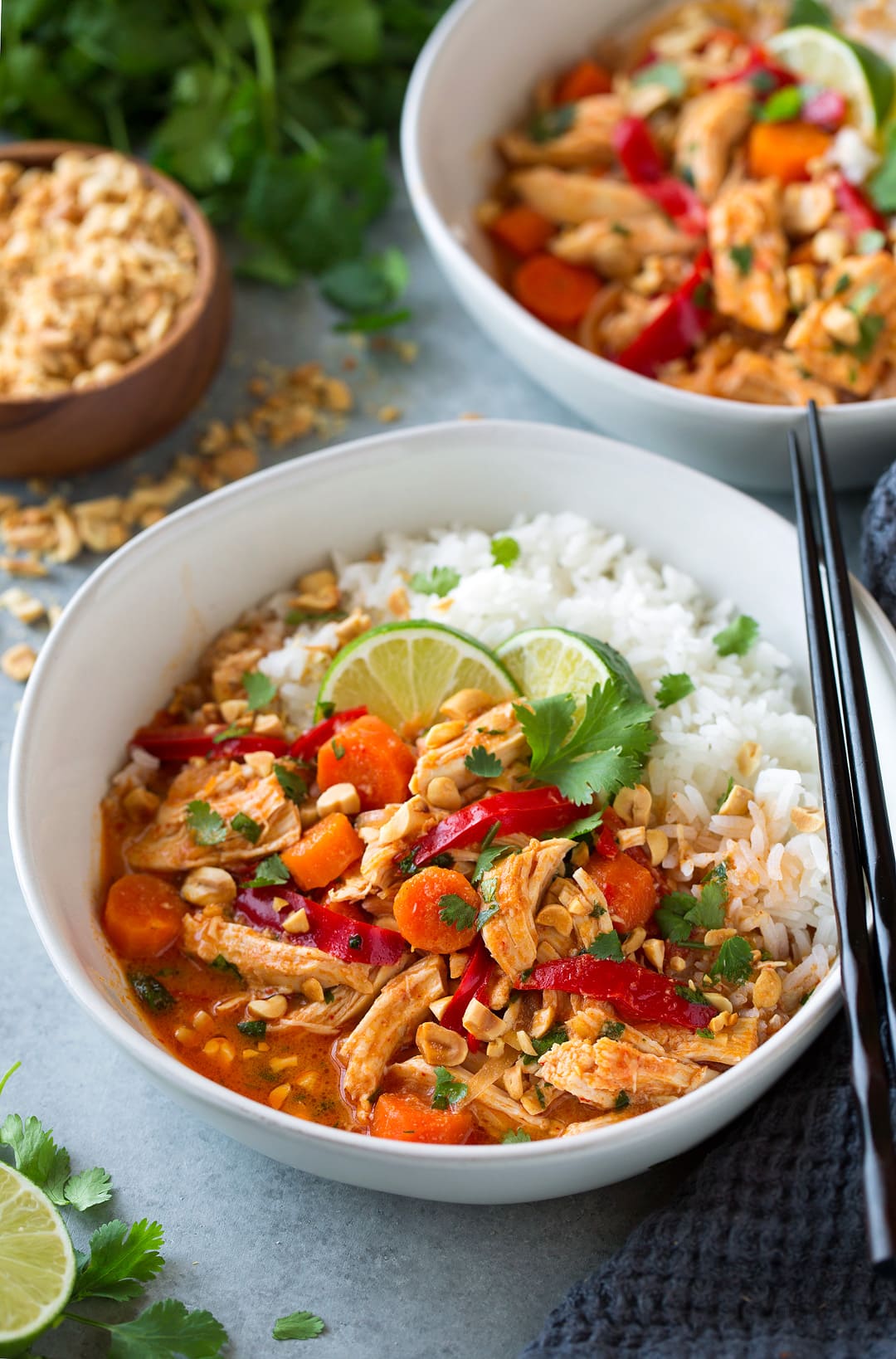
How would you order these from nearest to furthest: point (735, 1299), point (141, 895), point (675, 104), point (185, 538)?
point (735, 1299) → point (141, 895) → point (185, 538) → point (675, 104)

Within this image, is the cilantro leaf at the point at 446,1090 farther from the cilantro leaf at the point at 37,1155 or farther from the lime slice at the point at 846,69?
the lime slice at the point at 846,69

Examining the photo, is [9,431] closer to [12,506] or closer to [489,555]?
[12,506]

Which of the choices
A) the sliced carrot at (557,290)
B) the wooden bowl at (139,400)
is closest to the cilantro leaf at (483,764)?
the wooden bowl at (139,400)

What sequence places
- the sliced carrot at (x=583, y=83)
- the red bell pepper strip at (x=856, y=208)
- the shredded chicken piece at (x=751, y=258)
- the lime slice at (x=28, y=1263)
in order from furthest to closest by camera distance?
the sliced carrot at (x=583, y=83) < the red bell pepper strip at (x=856, y=208) < the shredded chicken piece at (x=751, y=258) < the lime slice at (x=28, y=1263)

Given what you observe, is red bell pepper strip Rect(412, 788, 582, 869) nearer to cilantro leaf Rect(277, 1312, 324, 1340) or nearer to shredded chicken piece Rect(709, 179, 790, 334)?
cilantro leaf Rect(277, 1312, 324, 1340)

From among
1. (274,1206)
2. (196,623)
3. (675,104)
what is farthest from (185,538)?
(675,104)

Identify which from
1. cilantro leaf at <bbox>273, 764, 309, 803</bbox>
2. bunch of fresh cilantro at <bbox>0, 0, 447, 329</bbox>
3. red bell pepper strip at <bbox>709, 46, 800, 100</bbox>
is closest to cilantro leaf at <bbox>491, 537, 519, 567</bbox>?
cilantro leaf at <bbox>273, 764, 309, 803</bbox>

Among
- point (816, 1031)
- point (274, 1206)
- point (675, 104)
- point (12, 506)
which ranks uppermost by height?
point (675, 104)
